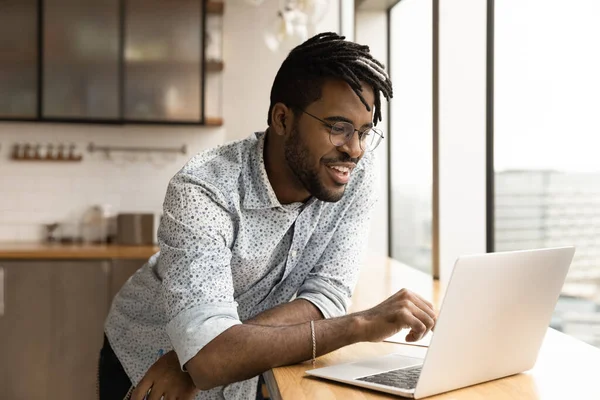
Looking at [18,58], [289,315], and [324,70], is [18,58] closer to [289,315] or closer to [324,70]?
[324,70]

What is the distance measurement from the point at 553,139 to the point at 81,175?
Answer: 321 centimetres

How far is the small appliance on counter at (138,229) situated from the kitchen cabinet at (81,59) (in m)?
0.62

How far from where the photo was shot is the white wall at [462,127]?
9.18 feet

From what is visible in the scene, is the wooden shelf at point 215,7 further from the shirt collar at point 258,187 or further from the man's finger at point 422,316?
the man's finger at point 422,316

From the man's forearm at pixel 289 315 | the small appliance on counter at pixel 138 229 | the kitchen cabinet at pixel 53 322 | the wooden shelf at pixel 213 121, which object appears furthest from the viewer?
the wooden shelf at pixel 213 121

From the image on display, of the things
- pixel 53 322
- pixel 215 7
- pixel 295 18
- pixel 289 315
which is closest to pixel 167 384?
pixel 289 315

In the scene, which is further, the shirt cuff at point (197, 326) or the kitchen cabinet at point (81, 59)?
the kitchen cabinet at point (81, 59)

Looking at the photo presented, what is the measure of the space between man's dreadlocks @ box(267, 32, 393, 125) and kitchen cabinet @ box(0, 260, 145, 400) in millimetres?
2544

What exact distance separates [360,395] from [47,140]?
3.91 metres

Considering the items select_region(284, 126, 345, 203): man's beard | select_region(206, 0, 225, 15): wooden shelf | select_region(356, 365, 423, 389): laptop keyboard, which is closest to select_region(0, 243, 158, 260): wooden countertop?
select_region(206, 0, 225, 15): wooden shelf

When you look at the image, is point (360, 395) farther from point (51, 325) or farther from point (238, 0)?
point (238, 0)

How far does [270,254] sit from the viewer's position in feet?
5.24

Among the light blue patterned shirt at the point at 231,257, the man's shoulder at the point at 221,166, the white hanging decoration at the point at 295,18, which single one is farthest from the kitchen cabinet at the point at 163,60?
the man's shoulder at the point at 221,166

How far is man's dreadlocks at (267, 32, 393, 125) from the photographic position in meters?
1.51
